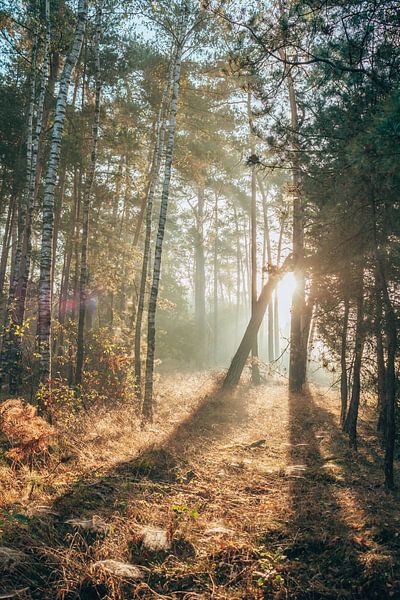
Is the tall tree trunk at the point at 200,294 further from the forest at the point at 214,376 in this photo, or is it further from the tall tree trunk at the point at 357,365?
the tall tree trunk at the point at 357,365

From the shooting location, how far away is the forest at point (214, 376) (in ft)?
12.6

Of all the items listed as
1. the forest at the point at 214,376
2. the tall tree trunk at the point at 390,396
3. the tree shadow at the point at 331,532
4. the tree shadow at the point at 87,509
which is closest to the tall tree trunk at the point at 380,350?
the forest at the point at 214,376

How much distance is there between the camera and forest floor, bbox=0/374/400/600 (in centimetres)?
346

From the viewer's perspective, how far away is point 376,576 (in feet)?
11.7

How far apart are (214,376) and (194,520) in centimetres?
1393

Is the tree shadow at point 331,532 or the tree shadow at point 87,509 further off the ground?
the tree shadow at point 87,509

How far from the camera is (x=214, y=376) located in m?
18.6

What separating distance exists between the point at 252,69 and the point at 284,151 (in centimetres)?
180

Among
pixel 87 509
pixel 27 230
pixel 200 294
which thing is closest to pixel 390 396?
pixel 87 509

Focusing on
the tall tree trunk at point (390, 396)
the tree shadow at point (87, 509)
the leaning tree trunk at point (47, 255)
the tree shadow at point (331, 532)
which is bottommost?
the tree shadow at point (331, 532)

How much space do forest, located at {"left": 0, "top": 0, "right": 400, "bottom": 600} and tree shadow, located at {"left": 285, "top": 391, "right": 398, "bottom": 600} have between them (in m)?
0.03

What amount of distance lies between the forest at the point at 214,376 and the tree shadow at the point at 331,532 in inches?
1.1

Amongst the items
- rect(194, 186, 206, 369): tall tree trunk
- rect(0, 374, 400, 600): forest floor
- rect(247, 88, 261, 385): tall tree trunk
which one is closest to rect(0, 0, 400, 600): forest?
rect(0, 374, 400, 600): forest floor

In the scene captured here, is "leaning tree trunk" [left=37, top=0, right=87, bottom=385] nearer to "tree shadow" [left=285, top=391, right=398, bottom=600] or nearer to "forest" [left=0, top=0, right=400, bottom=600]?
"forest" [left=0, top=0, right=400, bottom=600]
